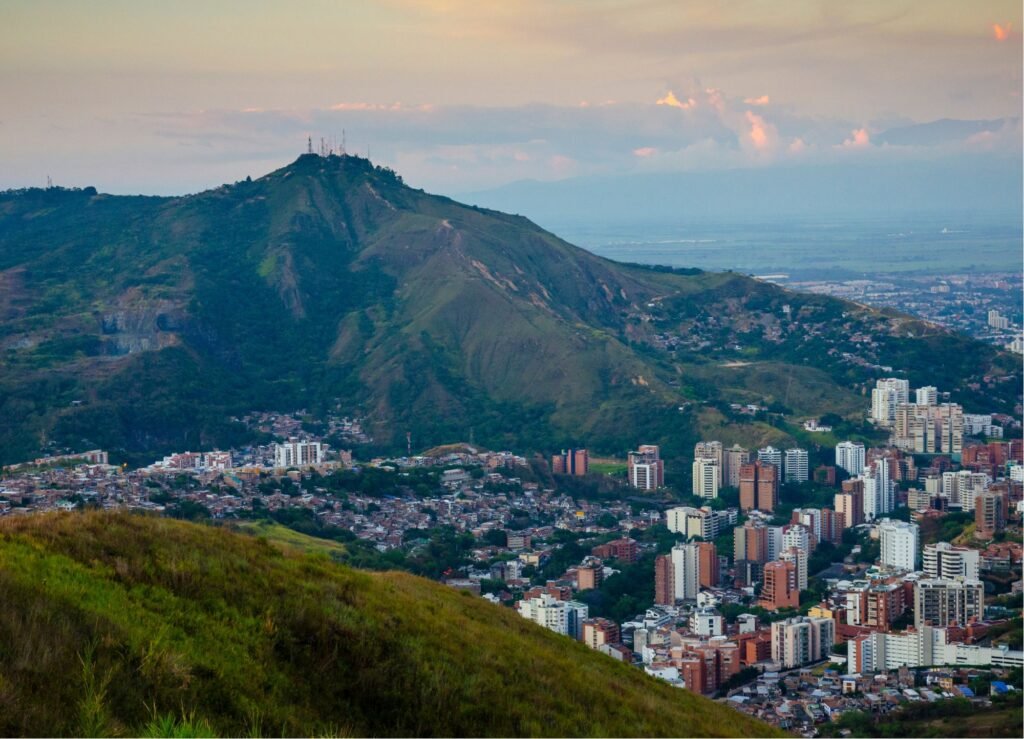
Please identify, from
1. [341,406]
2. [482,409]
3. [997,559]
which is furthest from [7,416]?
[997,559]

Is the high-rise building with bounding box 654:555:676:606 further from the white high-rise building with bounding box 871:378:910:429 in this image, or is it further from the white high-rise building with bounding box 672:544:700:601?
the white high-rise building with bounding box 871:378:910:429

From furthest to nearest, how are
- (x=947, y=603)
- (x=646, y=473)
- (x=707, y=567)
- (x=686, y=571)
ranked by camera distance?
(x=646, y=473) → (x=707, y=567) → (x=686, y=571) → (x=947, y=603)

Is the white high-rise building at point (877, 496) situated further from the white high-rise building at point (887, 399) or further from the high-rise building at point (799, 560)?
the white high-rise building at point (887, 399)

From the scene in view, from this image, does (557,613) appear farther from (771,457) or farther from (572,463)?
(771,457)

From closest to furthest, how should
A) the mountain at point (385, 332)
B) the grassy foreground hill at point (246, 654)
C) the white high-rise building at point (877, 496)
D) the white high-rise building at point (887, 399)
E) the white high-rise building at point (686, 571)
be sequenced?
the grassy foreground hill at point (246, 654), the white high-rise building at point (686, 571), the white high-rise building at point (877, 496), the mountain at point (385, 332), the white high-rise building at point (887, 399)

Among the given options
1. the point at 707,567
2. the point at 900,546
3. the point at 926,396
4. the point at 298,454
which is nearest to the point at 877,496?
the point at 900,546

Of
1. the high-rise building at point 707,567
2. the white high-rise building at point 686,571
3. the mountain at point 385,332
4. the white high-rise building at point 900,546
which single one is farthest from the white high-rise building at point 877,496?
the white high-rise building at point 686,571
